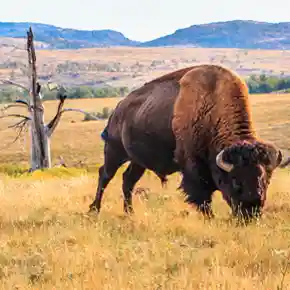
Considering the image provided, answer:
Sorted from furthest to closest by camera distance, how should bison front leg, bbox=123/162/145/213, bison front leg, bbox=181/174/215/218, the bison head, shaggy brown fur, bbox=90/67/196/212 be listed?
bison front leg, bbox=123/162/145/213 < shaggy brown fur, bbox=90/67/196/212 < bison front leg, bbox=181/174/215/218 < the bison head

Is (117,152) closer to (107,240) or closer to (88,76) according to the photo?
(107,240)

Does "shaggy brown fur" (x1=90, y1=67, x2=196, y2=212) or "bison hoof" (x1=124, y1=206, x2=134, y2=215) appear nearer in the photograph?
"shaggy brown fur" (x1=90, y1=67, x2=196, y2=212)

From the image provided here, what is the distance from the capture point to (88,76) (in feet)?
593

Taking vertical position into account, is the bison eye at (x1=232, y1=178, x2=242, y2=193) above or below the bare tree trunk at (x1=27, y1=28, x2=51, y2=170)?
above

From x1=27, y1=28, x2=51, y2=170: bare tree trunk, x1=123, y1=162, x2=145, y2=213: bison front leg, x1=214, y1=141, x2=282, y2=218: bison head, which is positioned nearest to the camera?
x1=214, y1=141, x2=282, y2=218: bison head

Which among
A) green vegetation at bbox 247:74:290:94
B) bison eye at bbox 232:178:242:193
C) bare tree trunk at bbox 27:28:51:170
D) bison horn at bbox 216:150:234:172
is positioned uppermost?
bison horn at bbox 216:150:234:172

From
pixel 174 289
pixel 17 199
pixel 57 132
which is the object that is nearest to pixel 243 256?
pixel 174 289

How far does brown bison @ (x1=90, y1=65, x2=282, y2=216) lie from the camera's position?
24.4 feet

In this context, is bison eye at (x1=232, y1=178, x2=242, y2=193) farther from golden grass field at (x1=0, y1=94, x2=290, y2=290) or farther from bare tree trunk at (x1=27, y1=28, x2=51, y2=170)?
bare tree trunk at (x1=27, y1=28, x2=51, y2=170)

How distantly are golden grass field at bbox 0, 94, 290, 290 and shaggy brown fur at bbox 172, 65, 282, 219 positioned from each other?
0.42m

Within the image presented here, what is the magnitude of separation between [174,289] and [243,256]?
3.94 ft

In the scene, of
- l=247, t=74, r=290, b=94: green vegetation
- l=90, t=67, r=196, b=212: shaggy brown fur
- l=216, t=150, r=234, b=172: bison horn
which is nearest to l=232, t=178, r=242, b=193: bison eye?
l=216, t=150, r=234, b=172: bison horn

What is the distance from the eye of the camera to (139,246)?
6.59 m

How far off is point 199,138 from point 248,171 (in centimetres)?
133
